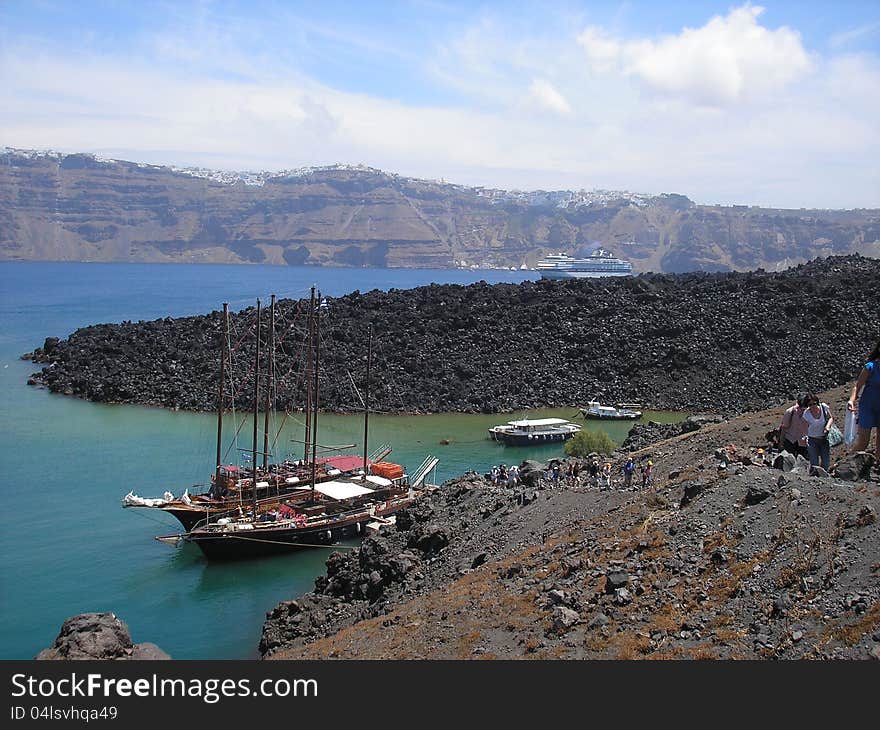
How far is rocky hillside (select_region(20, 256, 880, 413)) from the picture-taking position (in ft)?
200

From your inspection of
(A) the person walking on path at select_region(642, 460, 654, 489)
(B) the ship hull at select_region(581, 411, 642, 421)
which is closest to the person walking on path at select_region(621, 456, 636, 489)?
(A) the person walking on path at select_region(642, 460, 654, 489)

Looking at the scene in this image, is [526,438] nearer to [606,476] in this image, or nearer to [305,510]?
[305,510]

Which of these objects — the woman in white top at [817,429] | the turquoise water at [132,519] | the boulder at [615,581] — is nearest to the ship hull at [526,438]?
the turquoise water at [132,519]

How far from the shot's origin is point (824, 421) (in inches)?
610

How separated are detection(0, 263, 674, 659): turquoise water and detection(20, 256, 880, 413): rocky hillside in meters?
3.28

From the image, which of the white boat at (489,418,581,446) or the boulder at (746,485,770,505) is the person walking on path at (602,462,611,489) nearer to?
the boulder at (746,485,770,505)

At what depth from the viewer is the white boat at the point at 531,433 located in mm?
48781

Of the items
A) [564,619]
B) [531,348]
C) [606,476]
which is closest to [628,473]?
[606,476]

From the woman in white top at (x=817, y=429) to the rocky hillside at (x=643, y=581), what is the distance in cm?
37

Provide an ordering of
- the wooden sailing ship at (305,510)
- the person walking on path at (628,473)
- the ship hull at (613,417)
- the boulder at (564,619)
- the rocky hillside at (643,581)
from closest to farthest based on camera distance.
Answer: the rocky hillside at (643,581), the boulder at (564,619), the person walking on path at (628,473), the wooden sailing ship at (305,510), the ship hull at (613,417)

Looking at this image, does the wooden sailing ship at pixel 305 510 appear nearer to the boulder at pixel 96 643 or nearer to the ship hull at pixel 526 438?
the ship hull at pixel 526 438
